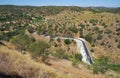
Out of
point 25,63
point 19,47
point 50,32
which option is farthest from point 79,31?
point 25,63

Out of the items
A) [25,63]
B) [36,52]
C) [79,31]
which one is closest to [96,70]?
[36,52]

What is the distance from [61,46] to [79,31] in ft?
65.5

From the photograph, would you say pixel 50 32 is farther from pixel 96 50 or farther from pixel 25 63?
pixel 25 63

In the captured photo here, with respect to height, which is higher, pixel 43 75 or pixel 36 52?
pixel 43 75

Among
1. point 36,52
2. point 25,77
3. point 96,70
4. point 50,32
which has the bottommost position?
point 50,32

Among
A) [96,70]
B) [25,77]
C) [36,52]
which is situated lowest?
[96,70]

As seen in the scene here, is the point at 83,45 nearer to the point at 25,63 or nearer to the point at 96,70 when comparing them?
the point at 96,70

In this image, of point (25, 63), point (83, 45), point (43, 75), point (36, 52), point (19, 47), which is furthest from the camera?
point (83, 45)

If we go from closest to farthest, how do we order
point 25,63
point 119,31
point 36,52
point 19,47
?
point 25,63 → point 36,52 → point 19,47 → point 119,31

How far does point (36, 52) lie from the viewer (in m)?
23.4

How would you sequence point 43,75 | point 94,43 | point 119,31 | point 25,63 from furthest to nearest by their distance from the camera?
point 119,31, point 94,43, point 25,63, point 43,75

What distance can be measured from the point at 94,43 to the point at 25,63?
169 feet

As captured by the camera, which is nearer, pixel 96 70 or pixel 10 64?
pixel 10 64

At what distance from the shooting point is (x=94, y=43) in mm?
63500
